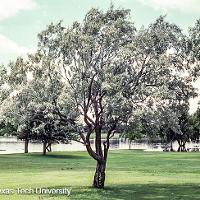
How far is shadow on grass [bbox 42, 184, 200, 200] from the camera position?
29.7 metres

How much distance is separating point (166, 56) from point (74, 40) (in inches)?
246

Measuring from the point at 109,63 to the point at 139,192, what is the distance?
29.4 ft

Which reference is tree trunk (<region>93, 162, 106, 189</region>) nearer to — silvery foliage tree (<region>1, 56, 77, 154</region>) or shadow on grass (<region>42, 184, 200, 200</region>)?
shadow on grass (<region>42, 184, 200, 200</region>)

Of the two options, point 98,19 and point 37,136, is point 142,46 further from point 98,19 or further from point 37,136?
point 37,136

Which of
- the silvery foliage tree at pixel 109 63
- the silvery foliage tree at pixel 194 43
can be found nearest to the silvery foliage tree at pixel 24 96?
the silvery foliage tree at pixel 109 63

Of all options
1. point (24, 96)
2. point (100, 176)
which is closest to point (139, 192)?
point (100, 176)

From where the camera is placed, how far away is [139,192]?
32625 mm

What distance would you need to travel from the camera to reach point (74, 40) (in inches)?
1248

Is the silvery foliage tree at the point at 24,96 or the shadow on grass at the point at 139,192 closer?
the shadow on grass at the point at 139,192

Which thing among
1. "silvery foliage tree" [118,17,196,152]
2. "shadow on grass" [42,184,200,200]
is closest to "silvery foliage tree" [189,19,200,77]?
"silvery foliage tree" [118,17,196,152]

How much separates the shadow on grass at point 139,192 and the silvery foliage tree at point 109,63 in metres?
3.86

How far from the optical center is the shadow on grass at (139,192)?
97.4 feet

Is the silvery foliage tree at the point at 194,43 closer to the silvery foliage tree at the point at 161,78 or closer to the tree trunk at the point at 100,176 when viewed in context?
the silvery foliage tree at the point at 161,78

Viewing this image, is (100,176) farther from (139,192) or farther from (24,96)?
(24,96)
